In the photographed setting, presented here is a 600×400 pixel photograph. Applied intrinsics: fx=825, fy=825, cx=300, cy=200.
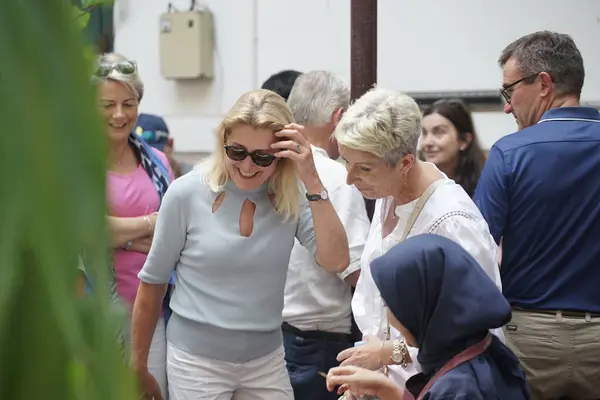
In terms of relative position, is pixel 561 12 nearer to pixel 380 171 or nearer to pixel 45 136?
pixel 380 171

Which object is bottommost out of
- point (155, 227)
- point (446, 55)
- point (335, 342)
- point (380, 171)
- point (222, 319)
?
point (335, 342)

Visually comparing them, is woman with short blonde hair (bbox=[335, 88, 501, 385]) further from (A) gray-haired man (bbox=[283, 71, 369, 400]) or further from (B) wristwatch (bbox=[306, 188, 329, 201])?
(A) gray-haired man (bbox=[283, 71, 369, 400])

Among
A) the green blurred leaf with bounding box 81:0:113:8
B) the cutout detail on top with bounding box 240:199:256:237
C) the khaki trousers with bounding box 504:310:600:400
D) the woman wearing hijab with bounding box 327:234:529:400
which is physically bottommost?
the khaki trousers with bounding box 504:310:600:400

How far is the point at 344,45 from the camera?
17.2ft

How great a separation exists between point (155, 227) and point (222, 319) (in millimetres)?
306

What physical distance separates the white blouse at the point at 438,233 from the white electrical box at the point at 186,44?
356 centimetres

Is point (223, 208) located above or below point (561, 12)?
below

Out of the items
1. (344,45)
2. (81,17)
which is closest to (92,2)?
(81,17)

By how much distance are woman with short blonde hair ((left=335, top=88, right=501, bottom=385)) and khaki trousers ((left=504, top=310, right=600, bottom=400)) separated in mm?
512

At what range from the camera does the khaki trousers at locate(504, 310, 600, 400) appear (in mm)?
2387

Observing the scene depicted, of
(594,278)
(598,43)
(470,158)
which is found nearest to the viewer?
(594,278)

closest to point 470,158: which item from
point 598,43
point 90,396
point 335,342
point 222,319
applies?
point 335,342

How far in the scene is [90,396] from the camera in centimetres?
19

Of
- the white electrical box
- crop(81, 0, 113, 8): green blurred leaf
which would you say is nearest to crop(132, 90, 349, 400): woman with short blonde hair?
crop(81, 0, 113, 8): green blurred leaf
